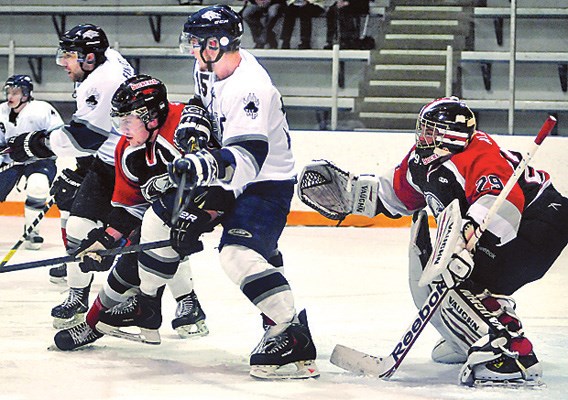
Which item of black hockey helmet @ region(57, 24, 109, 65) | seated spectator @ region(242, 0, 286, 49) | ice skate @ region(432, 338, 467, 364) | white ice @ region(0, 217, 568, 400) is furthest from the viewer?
seated spectator @ region(242, 0, 286, 49)

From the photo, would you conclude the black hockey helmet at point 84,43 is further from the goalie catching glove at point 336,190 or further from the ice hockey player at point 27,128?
the ice hockey player at point 27,128

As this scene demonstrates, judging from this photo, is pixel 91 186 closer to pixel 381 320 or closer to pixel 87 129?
pixel 87 129

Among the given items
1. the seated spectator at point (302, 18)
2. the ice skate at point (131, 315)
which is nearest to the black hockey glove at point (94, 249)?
the ice skate at point (131, 315)

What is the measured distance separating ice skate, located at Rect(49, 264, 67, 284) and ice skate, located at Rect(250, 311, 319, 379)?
194 cm

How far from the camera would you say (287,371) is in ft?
9.96

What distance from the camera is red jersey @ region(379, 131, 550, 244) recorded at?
2900 mm

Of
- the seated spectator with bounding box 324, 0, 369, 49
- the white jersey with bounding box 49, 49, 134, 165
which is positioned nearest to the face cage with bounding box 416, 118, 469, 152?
the white jersey with bounding box 49, 49, 134, 165

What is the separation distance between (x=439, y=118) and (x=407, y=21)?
13.8 ft

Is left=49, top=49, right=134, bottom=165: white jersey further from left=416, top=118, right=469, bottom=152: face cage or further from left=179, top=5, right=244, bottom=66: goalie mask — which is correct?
left=416, top=118, right=469, bottom=152: face cage

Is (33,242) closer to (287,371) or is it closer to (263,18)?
(263,18)

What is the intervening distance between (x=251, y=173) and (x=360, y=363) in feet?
2.04

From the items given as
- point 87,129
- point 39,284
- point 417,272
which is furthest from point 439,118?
point 39,284

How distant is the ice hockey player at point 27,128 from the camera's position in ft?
20.0

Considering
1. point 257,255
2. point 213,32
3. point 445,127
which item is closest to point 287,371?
point 257,255
